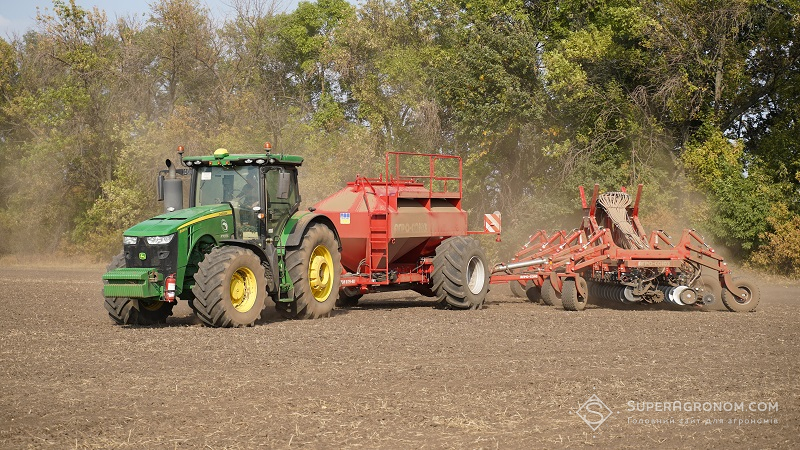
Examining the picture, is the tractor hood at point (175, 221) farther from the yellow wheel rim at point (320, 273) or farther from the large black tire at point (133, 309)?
the yellow wheel rim at point (320, 273)

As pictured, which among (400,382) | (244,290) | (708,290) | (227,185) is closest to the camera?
(400,382)

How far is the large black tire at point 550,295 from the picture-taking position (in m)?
17.4

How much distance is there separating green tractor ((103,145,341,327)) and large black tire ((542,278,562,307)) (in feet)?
13.9

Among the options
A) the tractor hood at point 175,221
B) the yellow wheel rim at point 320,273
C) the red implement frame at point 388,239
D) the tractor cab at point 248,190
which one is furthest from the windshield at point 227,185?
the red implement frame at point 388,239

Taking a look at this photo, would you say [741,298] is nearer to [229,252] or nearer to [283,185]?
[283,185]

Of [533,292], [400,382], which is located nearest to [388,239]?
[533,292]

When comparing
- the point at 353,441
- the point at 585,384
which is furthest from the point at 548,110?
the point at 353,441

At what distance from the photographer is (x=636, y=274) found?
54.5 feet

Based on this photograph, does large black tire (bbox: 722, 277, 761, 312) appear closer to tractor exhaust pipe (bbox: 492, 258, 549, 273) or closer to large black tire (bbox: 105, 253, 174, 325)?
tractor exhaust pipe (bbox: 492, 258, 549, 273)

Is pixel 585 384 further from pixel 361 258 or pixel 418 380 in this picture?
pixel 361 258

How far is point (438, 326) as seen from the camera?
553 inches

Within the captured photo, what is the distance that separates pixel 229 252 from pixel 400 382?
14.9 ft

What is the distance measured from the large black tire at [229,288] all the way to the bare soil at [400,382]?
25cm

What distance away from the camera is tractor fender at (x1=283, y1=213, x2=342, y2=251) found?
1429 centimetres
